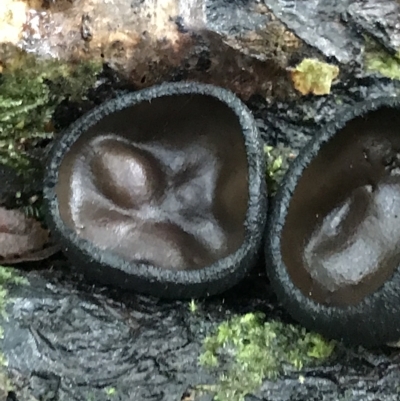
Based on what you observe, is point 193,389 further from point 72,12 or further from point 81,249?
point 72,12

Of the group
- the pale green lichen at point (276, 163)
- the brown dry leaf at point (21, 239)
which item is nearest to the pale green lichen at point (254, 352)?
the pale green lichen at point (276, 163)

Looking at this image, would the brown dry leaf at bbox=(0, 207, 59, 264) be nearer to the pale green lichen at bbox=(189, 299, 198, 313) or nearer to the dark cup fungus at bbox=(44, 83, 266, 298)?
the dark cup fungus at bbox=(44, 83, 266, 298)

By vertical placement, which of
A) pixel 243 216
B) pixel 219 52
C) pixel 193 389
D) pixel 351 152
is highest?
pixel 219 52

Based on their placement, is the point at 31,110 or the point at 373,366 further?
the point at 31,110

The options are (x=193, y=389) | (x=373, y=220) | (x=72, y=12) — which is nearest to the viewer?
(x=193, y=389)

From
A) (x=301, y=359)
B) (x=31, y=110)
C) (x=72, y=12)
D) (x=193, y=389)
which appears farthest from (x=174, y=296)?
(x=72, y=12)

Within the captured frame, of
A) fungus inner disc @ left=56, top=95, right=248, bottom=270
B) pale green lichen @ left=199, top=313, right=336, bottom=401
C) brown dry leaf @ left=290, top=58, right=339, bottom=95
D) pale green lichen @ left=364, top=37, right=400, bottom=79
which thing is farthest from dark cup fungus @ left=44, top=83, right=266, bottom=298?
pale green lichen @ left=364, top=37, right=400, bottom=79

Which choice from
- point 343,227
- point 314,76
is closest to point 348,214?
point 343,227
